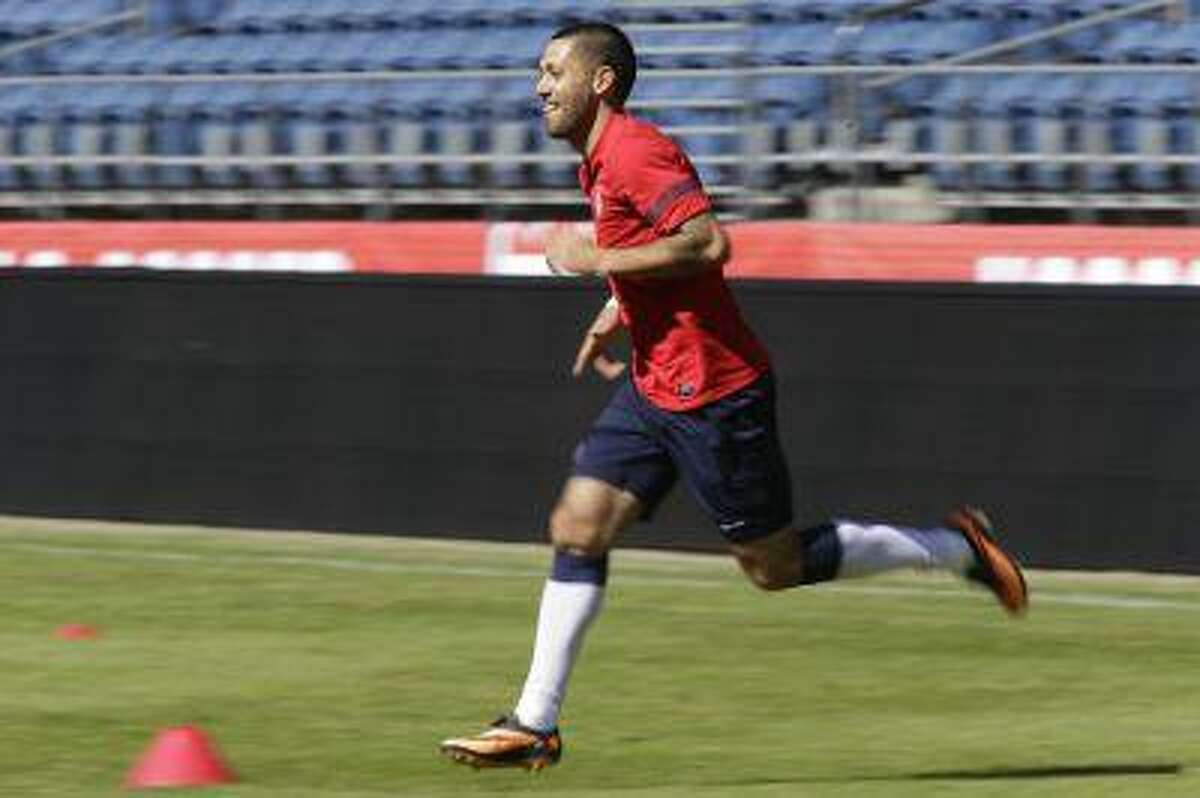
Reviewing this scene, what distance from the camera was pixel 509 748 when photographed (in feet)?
26.7

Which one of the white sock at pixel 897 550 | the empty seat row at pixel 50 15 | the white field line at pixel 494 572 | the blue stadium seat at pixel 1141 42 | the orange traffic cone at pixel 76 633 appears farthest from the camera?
the empty seat row at pixel 50 15

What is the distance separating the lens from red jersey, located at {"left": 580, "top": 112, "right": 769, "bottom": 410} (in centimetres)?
809

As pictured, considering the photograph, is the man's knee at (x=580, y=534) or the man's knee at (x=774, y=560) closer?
the man's knee at (x=580, y=534)

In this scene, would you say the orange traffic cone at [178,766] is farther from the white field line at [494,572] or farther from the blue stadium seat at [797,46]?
the blue stadium seat at [797,46]

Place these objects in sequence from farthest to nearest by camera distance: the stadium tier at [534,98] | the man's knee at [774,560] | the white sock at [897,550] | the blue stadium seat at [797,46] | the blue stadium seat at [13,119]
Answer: the blue stadium seat at [13,119]
the blue stadium seat at [797,46]
the stadium tier at [534,98]
the white sock at [897,550]
the man's knee at [774,560]

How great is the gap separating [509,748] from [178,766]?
867mm

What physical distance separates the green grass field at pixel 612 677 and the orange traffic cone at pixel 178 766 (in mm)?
106

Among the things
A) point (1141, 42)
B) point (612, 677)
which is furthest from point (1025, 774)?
point (1141, 42)

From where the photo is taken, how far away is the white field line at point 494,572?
42.8 feet

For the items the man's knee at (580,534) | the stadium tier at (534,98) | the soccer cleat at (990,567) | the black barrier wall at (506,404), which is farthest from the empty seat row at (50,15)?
the man's knee at (580,534)

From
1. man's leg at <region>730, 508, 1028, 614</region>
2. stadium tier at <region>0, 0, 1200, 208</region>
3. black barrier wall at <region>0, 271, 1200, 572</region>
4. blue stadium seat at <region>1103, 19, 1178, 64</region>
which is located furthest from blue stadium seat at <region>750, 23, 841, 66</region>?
man's leg at <region>730, 508, 1028, 614</region>

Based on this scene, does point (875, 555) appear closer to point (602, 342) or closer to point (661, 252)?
point (602, 342)

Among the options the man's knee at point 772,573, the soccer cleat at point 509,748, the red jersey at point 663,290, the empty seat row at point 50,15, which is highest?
the red jersey at point 663,290

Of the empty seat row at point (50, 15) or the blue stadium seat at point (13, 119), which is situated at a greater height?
the empty seat row at point (50, 15)
